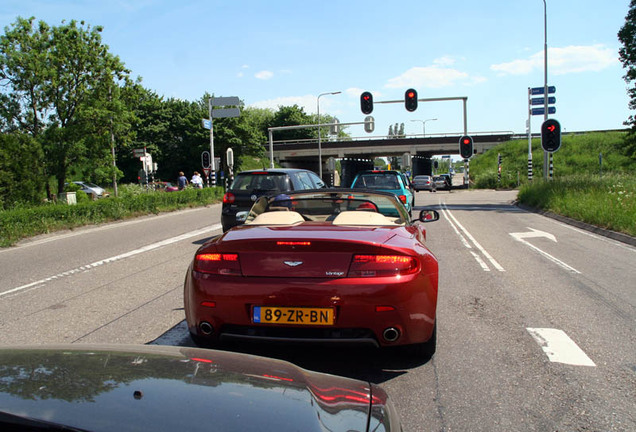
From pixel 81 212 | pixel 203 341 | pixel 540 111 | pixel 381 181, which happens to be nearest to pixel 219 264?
pixel 203 341

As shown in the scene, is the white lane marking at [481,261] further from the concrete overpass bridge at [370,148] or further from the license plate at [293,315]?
the concrete overpass bridge at [370,148]

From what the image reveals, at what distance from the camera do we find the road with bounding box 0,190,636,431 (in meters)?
3.37

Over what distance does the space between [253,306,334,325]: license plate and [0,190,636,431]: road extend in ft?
2.04

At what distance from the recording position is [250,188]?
12336mm

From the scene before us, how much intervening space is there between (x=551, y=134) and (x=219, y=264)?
77.6ft

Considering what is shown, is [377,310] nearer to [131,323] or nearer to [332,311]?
[332,311]

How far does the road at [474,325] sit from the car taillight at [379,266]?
71cm

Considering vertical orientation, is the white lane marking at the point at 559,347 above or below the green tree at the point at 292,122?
below

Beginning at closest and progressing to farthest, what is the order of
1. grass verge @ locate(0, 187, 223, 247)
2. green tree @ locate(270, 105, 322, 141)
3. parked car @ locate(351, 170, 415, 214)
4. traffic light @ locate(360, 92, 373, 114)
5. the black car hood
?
1. the black car hood
2. grass verge @ locate(0, 187, 223, 247)
3. parked car @ locate(351, 170, 415, 214)
4. traffic light @ locate(360, 92, 373, 114)
5. green tree @ locate(270, 105, 322, 141)

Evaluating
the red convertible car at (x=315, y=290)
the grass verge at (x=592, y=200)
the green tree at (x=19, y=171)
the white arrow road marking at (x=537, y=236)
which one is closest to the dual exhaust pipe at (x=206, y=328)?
the red convertible car at (x=315, y=290)

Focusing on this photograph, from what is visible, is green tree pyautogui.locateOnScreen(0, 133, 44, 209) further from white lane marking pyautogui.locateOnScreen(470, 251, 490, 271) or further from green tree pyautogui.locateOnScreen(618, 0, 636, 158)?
green tree pyautogui.locateOnScreen(618, 0, 636, 158)

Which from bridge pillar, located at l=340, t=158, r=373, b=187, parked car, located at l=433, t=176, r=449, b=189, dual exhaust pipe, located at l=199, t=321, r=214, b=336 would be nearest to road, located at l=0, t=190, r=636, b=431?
dual exhaust pipe, located at l=199, t=321, r=214, b=336

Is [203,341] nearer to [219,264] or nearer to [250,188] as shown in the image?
[219,264]

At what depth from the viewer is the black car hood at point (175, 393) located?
152 cm
